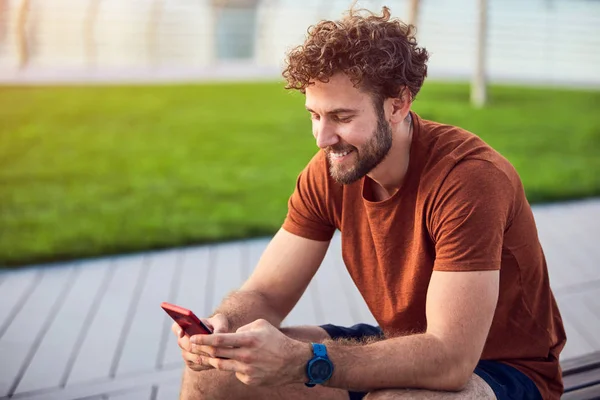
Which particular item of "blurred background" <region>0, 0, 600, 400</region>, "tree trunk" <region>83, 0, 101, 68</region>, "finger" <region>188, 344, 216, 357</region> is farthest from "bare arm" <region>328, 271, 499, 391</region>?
"tree trunk" <region>83, 0, 101, 68</region>

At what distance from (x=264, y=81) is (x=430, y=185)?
38.7 feet

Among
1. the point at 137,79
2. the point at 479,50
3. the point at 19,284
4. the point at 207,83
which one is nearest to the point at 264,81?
the point at 207,83

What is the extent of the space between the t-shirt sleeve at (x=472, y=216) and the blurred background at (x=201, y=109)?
676mm

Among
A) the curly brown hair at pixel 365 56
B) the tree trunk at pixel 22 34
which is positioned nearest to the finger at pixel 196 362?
the curly brown hair at pixel 365 56

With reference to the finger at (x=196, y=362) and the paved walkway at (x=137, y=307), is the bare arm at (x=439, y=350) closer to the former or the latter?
the finger at (x=196, y=362)

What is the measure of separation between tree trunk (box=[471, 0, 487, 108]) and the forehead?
8.28 metres

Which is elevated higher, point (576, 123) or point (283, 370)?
point (283, 370)

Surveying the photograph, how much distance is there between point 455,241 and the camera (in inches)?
68.6

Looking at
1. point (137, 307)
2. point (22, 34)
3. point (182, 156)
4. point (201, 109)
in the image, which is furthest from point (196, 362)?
point (22, 34)

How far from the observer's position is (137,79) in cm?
1391

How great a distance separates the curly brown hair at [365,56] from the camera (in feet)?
6.22

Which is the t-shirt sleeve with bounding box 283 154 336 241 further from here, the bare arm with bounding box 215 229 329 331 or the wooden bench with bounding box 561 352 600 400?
the wooden bench with bounding box 561 352 600 400

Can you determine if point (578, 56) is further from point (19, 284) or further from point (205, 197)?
point (19, 284)

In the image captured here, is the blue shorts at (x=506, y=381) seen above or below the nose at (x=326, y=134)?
below
